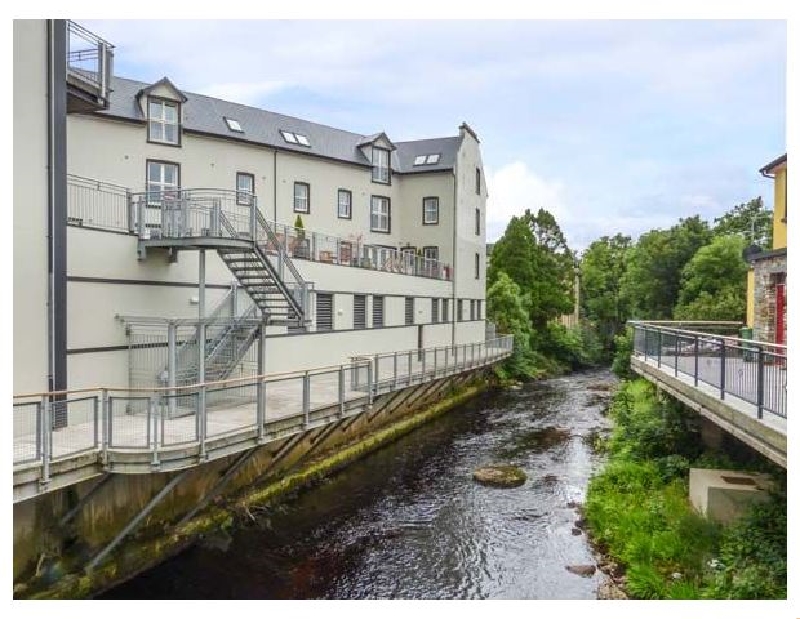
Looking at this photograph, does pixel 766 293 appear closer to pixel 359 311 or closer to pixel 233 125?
pixel 359 311

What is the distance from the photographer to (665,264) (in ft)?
111

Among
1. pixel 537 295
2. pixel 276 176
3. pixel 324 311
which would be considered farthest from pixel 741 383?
pixel 537 295

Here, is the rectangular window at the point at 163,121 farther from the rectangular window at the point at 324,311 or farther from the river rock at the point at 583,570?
the river rock at the point at 583,570

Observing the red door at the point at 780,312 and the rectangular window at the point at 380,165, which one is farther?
the rectangular window at the point at 380,165

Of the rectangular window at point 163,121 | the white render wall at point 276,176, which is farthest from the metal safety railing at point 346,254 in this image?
the rectangular window at point 163,121

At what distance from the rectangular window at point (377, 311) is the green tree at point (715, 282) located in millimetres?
14380

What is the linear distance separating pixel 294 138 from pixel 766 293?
16.1 metres

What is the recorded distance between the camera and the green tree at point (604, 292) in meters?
44.9

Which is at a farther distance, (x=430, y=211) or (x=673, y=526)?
(x=430, y=211)

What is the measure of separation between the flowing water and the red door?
206 inches

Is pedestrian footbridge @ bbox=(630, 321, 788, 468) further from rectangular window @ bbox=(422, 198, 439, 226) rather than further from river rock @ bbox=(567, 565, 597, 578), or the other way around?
rectangular window @ bbox=(422, 198, 439, 226)

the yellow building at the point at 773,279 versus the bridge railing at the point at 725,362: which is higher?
the yellow building at the point at 773,279

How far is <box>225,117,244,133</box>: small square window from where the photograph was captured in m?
20.7
